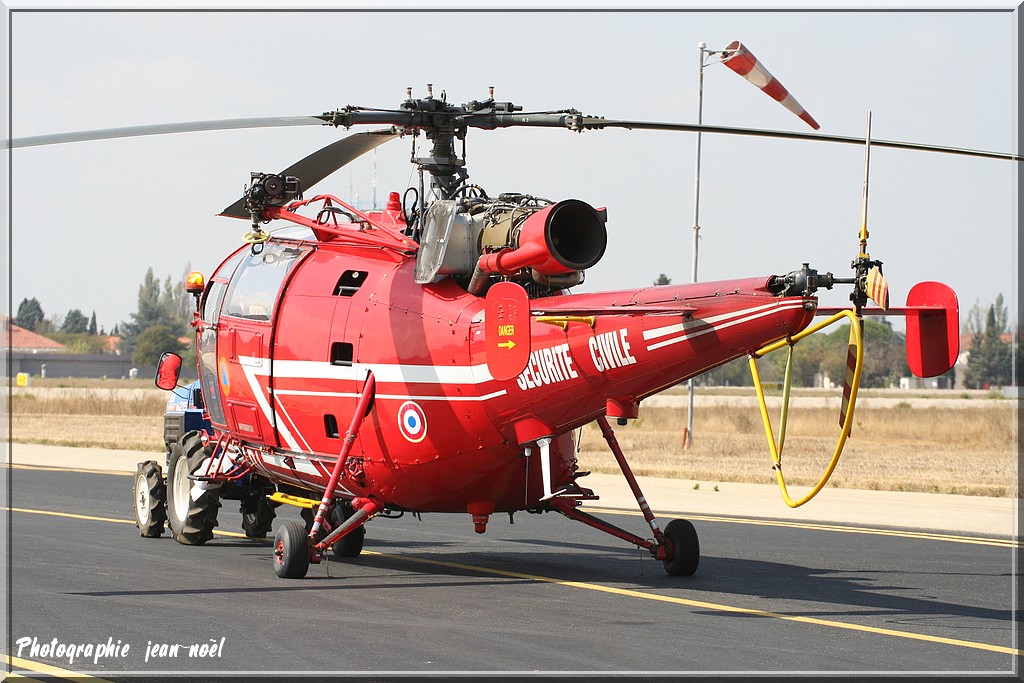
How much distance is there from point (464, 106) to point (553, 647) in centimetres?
591

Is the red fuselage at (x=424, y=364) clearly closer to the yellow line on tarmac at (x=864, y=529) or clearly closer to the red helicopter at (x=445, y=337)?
the red helicopter at (x=445, y=337)

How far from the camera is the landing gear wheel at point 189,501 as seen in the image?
59.2 ft

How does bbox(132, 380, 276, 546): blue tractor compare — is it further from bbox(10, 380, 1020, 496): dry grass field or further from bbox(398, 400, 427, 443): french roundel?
bbox(10, 380, 1020, 496): dry grass field

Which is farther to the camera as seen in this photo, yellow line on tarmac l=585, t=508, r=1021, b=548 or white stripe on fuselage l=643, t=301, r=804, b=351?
yellow line on tarmac l=585, t=508, r=1021, b=548

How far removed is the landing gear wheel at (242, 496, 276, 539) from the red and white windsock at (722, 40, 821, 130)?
8.96 m

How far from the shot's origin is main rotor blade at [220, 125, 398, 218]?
14961 mm

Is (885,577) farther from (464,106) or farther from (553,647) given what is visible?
(464,106)

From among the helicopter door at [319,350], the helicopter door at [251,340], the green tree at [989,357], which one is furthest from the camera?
the green tree at [989,357]

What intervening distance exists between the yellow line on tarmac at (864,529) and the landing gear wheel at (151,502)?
7823mm

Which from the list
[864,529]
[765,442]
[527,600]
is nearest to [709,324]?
[527,600]

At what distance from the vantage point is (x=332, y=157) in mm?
15484

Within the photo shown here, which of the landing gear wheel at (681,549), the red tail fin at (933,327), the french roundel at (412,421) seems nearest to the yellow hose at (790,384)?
the red tail fin at (933,327)

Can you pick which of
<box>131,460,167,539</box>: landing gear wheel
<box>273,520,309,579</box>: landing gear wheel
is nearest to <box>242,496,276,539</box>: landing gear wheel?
<box>131,460,167,539</box>: landing gear wheel

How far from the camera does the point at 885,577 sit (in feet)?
52.3
